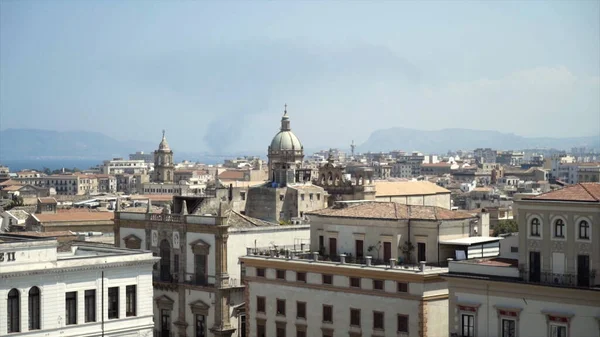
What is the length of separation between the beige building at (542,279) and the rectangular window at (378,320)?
6892 mm

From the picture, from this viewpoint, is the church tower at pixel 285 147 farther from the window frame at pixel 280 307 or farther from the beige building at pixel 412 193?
the window frame at pixel 280 307

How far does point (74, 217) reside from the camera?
105 meters

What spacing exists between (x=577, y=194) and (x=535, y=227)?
6.94ft

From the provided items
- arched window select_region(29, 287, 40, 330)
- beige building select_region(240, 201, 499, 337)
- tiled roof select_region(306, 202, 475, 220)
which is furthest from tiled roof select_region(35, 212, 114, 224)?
arched window select_region(29, 287, 40, 330)

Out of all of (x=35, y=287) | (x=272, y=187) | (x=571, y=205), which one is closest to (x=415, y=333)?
(x=571, y=205)

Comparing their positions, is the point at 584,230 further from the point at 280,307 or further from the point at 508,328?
the point at 280,307

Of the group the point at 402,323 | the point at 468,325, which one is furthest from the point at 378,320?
the point at 468,325

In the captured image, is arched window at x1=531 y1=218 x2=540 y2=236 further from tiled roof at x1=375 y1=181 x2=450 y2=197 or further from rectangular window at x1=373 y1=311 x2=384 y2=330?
tiled roof at x1=375 y1=181 x2=450 y2=197

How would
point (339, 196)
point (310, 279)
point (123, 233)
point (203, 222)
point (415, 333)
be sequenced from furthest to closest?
1. point (339, 196)
2. point (123, 233)
3. point (203, 222)
4. point (310, 279)
5. point (415, 333)

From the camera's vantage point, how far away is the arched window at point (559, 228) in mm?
47188

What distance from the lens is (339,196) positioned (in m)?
122

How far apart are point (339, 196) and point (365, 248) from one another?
205 feet

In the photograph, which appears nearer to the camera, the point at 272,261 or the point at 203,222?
the point at 272,261

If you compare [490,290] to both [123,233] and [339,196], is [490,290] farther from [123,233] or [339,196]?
[339,196]
